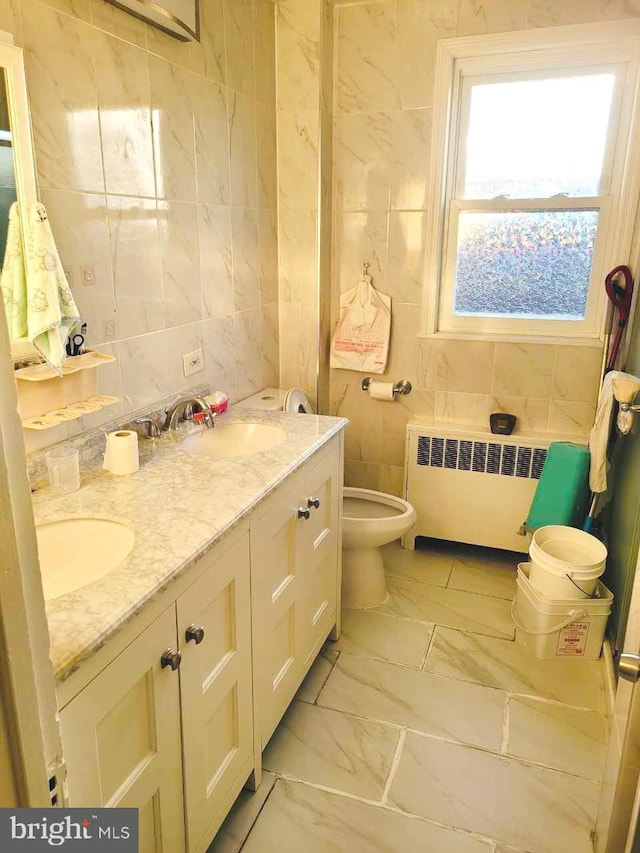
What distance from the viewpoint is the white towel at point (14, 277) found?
56.7 inches

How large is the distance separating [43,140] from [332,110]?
1.70 meters

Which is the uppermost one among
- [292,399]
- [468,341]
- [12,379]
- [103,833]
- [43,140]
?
[43,140]

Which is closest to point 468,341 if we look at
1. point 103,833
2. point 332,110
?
point 332,110

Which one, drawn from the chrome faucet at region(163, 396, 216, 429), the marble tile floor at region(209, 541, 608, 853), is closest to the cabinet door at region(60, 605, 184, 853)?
the marble tile floor at region(209, 541, 608, 853)

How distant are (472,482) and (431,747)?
131cm

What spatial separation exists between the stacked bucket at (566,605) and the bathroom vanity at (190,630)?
33.7 inches

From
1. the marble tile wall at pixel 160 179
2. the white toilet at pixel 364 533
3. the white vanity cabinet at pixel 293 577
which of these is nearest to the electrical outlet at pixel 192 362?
the marble tile wall at pixel 160 179

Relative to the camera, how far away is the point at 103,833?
884 mm

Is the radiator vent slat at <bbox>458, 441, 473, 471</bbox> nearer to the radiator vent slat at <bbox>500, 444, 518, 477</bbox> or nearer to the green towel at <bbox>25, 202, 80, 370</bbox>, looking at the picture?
the radiator vent slat at <bbox>500, 444, 518, 477</bbox>

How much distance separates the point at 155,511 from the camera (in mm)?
1465

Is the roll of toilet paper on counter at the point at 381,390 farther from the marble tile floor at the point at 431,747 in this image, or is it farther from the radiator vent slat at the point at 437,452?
the marble tile floor at the point at 431,747

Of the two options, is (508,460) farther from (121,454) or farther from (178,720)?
(178,720)

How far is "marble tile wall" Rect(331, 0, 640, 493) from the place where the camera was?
268 cm

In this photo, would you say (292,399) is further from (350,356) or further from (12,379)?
(12,379)
